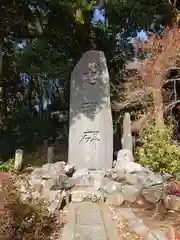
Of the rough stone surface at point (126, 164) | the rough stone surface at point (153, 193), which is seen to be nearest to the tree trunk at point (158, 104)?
the rough stone surface at point (126, 164)

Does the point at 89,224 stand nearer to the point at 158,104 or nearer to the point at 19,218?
the point at 19,218

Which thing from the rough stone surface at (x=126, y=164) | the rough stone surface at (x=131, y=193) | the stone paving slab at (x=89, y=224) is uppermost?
the rough stone surface at (x=126, y=164)

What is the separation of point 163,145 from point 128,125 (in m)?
1.87

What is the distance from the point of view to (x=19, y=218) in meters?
4.66

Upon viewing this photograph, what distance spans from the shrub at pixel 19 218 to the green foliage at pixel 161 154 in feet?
18.6

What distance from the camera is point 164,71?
1287cm

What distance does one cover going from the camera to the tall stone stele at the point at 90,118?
9.95m

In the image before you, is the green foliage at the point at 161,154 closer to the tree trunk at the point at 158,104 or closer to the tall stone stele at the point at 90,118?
the tall stone stele at the point at 90,118

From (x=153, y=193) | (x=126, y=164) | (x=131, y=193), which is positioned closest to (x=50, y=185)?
(x=131, y=193)

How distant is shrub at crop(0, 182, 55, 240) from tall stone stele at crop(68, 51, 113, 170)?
4.80m

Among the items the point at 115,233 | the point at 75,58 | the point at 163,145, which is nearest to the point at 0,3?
the point at 75,58

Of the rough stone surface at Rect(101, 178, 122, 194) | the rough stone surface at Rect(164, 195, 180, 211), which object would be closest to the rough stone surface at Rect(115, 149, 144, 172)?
the rough stone surface at Rect(101, 178, 122, 194)

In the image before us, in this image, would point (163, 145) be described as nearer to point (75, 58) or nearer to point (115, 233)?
point (115, 233)

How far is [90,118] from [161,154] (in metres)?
2.32
